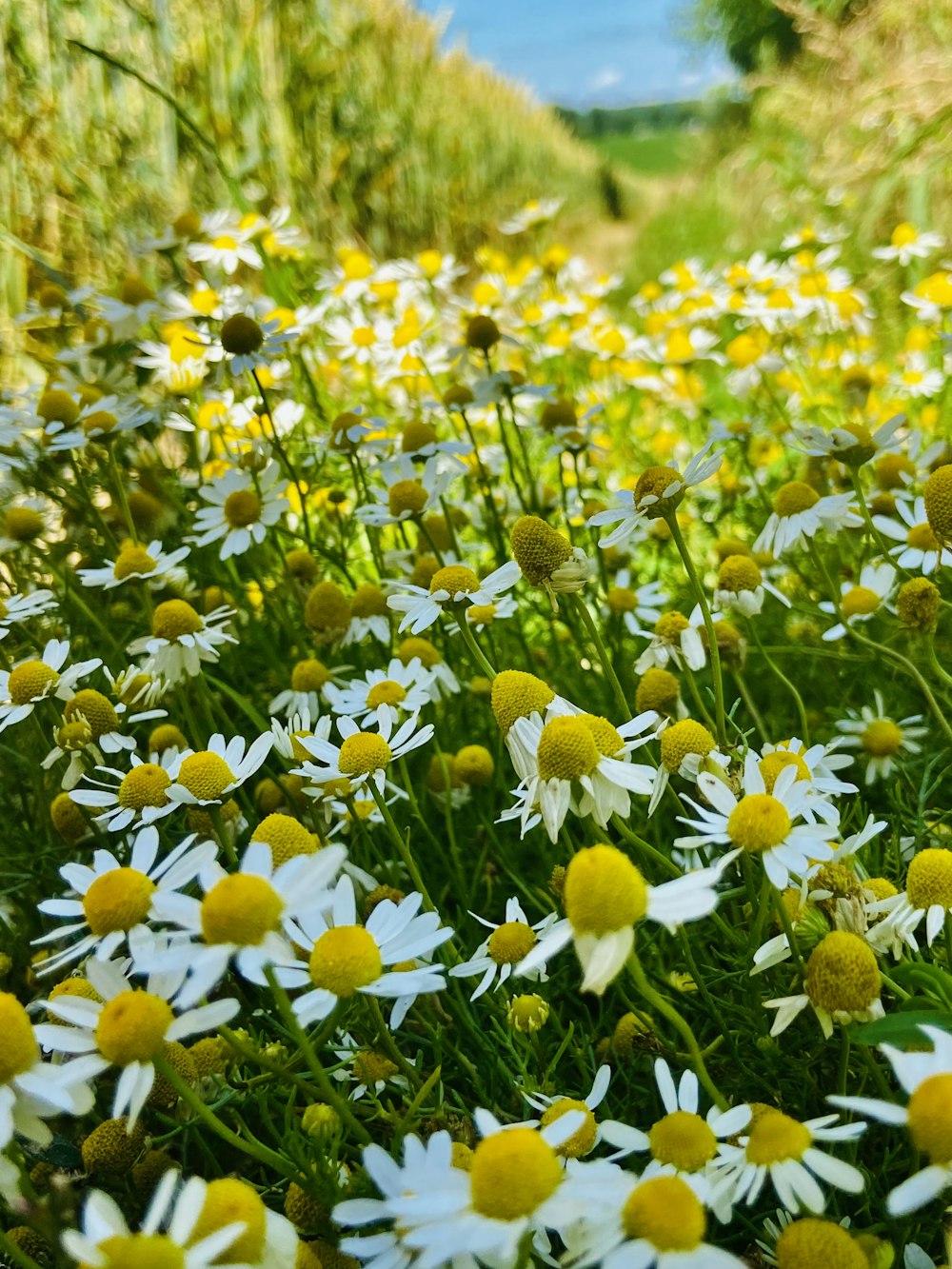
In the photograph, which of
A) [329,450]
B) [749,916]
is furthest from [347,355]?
[749,916]

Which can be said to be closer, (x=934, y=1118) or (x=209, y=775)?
(x=934, y=1118)

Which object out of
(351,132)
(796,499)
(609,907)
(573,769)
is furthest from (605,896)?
(351,132)

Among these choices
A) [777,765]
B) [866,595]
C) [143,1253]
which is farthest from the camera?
[866,595]

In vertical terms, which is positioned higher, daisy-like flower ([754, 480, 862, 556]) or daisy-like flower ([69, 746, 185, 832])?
daisy-like flower ([754, 480, 862, 556])

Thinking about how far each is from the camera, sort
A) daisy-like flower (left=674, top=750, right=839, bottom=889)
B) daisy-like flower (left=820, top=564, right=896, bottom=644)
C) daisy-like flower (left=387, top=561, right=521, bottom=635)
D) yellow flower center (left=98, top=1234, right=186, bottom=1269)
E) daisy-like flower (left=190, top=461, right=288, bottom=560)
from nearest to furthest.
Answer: yellow flower center (left=98, top=1234, right=186, bottom=1269)
daisy-like flower (left=674, top=750, right=839, bottom=889)
daisy-like flower (left=387, top=561, right=521, bottom=635)
daisy-like flower (left=820, top=564, right=896, bottom=644)
daisy-like flower (left=190, top=461, right=288, bottom=560)

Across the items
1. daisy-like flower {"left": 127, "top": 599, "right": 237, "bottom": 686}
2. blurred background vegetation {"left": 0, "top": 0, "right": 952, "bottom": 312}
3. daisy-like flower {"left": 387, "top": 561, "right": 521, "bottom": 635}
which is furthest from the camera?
blurred background vegetation {"left": 0, "top": 0, "right": 952, "bottom": 312}

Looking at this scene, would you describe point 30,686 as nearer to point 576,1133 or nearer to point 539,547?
point 539,547

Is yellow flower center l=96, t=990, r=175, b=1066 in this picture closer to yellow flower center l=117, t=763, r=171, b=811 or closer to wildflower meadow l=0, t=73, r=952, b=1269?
wildflower meadow l=0, t=73, r=952, b=1269

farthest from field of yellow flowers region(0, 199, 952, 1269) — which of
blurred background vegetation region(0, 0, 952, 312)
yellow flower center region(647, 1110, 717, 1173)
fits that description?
blurred background vegetation region(0, 0, 952, 312)
